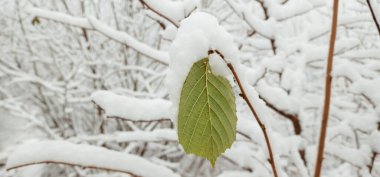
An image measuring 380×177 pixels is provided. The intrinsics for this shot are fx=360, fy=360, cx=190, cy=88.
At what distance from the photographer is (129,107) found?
942 mm

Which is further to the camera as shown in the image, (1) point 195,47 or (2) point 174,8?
(2) point 174,8

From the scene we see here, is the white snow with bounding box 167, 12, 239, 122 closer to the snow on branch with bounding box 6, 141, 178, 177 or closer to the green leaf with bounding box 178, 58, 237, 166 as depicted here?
the green leaf with bounding box 178, 58, 237, 166

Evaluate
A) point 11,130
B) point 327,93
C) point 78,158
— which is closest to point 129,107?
point 78,158

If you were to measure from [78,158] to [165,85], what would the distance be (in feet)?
1.34

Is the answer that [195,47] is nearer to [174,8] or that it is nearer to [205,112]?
[205,112]

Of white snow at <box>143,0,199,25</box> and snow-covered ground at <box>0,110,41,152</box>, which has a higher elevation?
snow-covered ground at <box>0,110,41,152</box>

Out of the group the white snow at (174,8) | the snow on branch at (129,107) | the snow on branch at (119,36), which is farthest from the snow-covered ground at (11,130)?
the white snow at (174,8)

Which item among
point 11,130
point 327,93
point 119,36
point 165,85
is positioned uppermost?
point 11,130

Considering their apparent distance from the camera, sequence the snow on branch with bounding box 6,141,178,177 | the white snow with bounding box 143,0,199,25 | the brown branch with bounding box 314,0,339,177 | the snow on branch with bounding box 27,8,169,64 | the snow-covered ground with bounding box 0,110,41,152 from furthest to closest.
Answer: the snow-covered ground with bounding box 0,110,41,152 < the snow on branch with bounding box 27,8,169,64 < the white snow with bounding box 143,0,199,25 < the snow on branch with bounding box 6,141,178,177 < the brown branch with bounding box 314,0,339,177

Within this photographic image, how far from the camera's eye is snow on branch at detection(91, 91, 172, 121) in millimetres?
899

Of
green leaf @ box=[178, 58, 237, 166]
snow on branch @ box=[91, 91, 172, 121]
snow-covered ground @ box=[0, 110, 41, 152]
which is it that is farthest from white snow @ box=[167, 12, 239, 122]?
snow-covered ground @ box=[0, 110, 41, 152]

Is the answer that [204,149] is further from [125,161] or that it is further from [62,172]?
[62,172]

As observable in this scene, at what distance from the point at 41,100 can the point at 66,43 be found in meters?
0.85

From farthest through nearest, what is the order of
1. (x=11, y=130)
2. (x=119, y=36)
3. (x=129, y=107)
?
1. (x=11, y=130)
2. (x=119, y=36)
3. (x=129, y=107)
